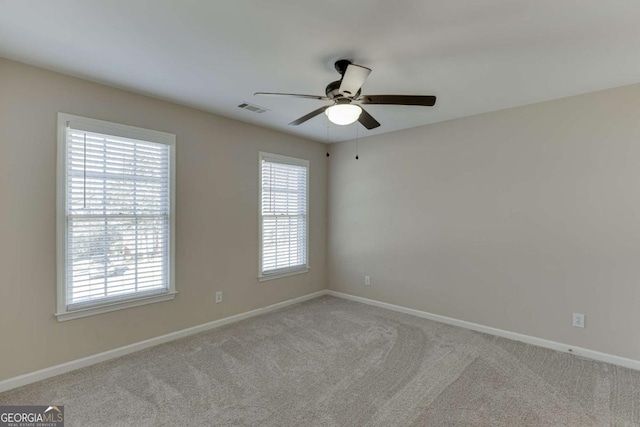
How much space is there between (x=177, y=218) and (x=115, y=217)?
23.2 inches

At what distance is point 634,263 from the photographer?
2754 mm

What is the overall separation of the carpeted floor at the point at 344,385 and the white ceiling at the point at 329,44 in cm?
253

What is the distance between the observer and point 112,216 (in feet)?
9.41

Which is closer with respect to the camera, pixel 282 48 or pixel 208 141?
pixel 282 48

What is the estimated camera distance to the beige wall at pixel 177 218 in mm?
2416

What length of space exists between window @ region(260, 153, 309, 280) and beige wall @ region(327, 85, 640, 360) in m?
0.86

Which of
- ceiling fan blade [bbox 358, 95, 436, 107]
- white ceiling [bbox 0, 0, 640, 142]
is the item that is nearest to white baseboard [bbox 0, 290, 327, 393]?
white ceiling [bbox 0, 0, 640, 142]

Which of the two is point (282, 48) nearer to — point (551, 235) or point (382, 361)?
point (382, 361)

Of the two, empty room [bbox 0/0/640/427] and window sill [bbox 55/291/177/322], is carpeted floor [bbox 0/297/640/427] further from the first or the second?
window sill [bbox 55/291/177/322]

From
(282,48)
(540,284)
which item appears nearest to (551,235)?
(540,284)

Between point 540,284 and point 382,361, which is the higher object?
point 540,284

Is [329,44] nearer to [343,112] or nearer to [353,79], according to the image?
[353,79]

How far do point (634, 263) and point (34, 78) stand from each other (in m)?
5.34

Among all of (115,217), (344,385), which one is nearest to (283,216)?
(115,217)
